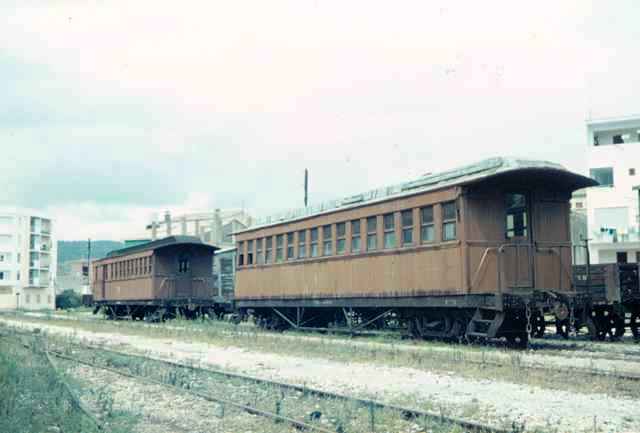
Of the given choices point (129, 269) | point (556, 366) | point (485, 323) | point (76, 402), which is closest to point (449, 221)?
point (485, 323)

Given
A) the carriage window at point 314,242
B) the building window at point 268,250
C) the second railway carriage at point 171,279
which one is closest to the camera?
the carriage window at point 314,242

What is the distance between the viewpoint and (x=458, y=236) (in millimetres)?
14539

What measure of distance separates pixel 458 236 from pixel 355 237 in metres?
4.06

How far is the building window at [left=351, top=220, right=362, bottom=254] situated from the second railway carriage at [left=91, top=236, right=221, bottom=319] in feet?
37.0

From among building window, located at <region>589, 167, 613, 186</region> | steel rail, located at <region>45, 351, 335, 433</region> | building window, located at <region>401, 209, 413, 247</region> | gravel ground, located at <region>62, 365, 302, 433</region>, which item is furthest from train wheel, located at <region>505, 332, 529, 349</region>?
building window, located at <region>589, 167, 613, 186</region>

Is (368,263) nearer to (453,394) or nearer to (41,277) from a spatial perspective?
(453,394)

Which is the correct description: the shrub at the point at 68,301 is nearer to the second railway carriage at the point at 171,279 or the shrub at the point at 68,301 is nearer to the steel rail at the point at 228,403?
the second railway carriage at the point at 171,279

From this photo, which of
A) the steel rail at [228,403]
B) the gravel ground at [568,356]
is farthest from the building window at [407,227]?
the steel rail at [228,403]

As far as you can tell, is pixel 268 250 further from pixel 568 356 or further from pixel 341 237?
pixel 568 356

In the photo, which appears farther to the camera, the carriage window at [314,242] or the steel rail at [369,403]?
the carriage window at [314,242]

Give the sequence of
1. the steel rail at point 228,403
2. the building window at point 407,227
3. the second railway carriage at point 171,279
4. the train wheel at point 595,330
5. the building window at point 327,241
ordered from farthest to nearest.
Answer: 1. the second railway carriage at point 171,279
2. the building window at point 327,241
3. the building window at point 407,227
4. the train wheel at point 595,330
5. the steel rail at point 228,403

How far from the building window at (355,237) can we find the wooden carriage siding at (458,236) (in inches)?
0.9

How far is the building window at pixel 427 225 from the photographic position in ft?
50.6

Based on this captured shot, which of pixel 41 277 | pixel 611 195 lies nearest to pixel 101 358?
pixel 611 195
